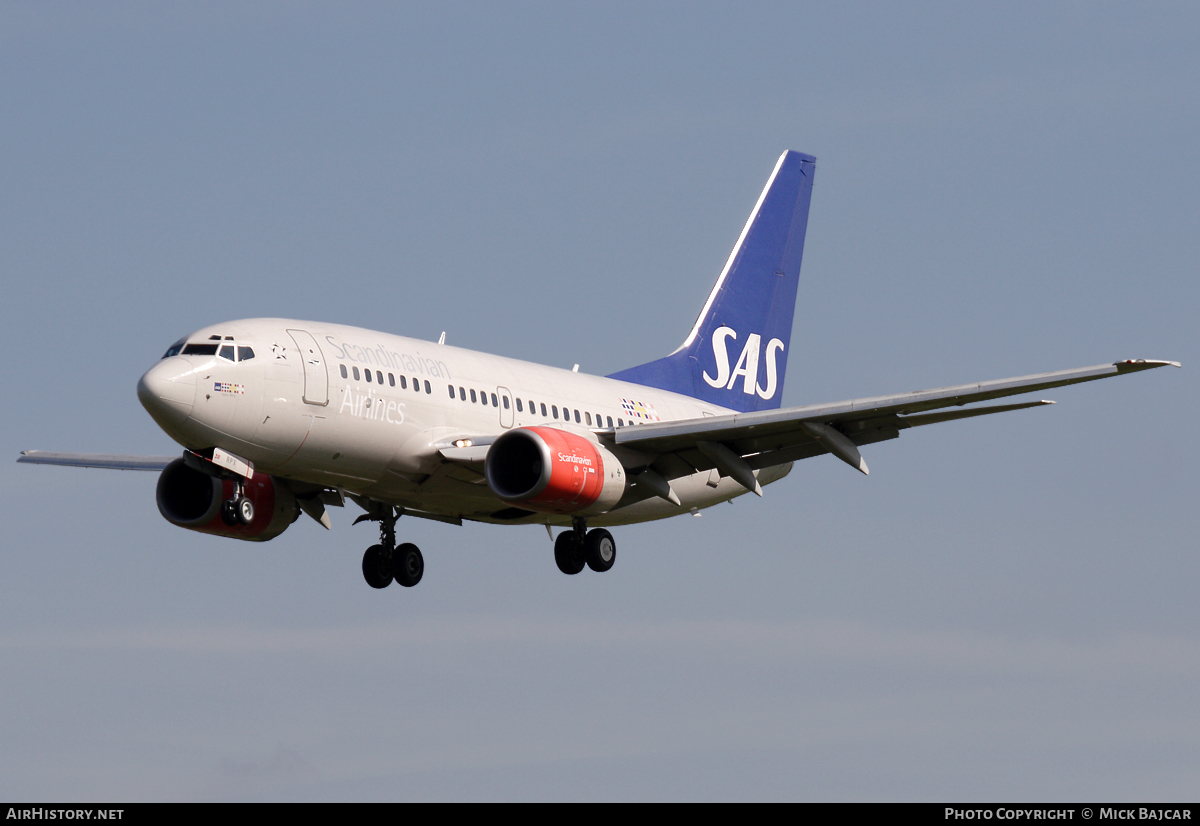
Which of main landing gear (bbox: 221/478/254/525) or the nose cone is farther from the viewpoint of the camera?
main landing gear (bbox: 221/478/254/525)

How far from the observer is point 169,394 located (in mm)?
31969

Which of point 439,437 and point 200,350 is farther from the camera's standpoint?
point 439,437

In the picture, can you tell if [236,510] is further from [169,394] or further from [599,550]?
[599,550]

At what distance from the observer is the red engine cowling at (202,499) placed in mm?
38625

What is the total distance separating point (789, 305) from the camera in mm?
51688

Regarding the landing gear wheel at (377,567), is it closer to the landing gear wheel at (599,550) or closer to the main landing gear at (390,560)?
the main landing gear at (390,560)

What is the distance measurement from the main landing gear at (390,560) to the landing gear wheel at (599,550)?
464 centimetres

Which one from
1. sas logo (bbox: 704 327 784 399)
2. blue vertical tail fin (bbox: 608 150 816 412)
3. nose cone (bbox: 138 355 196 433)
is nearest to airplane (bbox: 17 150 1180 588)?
nose cone (bbox: 138 355 196 433)

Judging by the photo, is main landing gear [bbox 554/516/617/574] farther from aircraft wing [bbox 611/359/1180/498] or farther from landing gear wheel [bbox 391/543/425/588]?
landing gear wheel [bbox 391/543/425/588]

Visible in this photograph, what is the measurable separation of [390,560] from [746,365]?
45.0 ft

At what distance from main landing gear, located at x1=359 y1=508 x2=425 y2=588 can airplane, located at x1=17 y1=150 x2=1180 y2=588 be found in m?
0.04

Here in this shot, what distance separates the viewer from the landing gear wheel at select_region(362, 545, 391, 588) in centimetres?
4075

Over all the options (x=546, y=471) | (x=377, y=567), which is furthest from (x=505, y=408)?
(x=377, y=567)
